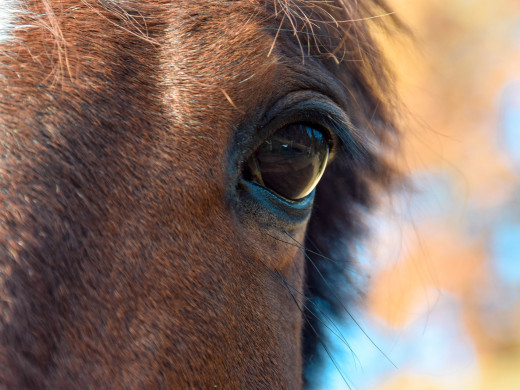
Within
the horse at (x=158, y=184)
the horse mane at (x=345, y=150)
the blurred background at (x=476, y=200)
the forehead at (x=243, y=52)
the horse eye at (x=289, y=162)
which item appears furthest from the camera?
the blurred background at (x=476, y=200)

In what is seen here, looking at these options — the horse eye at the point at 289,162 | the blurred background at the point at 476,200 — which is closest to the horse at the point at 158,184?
the horse eye at the point at 289,162

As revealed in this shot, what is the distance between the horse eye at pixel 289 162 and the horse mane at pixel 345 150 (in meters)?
0.17

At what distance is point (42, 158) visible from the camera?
110 cm

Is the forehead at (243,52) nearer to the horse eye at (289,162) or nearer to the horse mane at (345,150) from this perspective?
the horse mane at (345,150)

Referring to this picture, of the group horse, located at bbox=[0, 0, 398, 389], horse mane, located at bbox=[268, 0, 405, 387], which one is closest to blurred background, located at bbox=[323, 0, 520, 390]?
horse mane, located at bbox=[268, 0, 405, 387]

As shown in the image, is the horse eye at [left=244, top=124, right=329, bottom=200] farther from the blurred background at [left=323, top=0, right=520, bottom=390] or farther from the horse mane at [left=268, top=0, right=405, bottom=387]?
the blurred background at [left=323, top=0, right=520, bottom=390]

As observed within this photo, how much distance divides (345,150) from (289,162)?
29 cm

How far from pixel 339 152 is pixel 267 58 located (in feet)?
1.52

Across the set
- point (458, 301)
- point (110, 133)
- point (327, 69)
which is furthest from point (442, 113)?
point (110, 133)

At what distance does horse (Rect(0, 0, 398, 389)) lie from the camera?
1.05 meters

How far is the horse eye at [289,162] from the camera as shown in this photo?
1.45 metres

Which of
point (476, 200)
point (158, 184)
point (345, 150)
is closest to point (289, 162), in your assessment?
point (345, 150)

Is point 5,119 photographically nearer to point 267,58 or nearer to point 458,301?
point 267,58

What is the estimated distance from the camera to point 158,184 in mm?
1213
